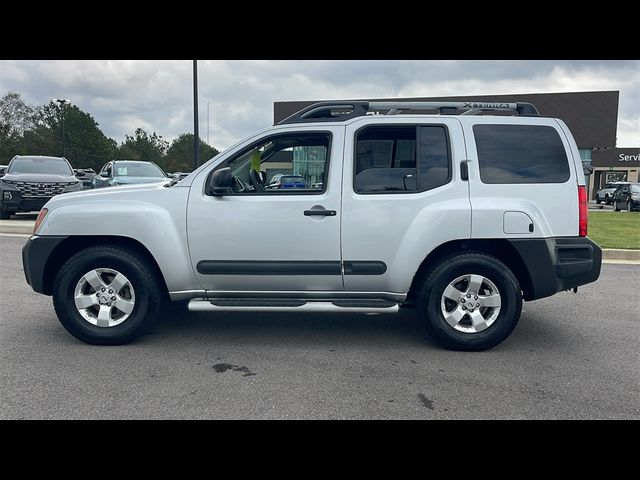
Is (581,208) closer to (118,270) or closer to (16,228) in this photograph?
(118,270)

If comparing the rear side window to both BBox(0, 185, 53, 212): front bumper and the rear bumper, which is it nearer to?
the rear bumper

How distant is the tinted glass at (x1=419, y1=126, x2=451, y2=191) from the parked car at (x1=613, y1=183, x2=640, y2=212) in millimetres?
25014

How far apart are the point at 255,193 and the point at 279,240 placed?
0.48m

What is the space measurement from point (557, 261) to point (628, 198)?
81.5 ft

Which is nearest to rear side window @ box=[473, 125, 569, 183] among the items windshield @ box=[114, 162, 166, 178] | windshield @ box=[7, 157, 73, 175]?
windshield @ box=[114, 162, 166, 178]

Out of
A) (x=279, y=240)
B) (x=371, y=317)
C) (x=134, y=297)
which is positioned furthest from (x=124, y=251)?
(x=371, y=317)

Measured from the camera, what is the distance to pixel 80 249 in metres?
4.29

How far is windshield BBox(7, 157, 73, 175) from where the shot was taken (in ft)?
44.3

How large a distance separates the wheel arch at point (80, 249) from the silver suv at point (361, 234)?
3 cm

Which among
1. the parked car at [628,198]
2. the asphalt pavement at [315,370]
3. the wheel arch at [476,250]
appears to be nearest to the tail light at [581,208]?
the wheel arch at [476,250]

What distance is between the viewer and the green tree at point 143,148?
294 feet

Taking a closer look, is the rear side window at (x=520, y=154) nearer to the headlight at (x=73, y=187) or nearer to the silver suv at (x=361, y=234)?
the silver suv at (x=361, y=234)
